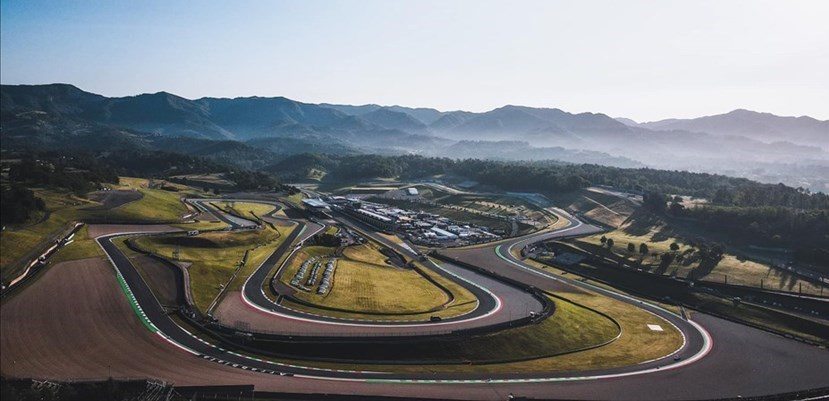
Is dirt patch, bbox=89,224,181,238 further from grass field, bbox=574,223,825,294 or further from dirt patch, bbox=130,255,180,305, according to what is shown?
grass field, bbox=574,223,825,294

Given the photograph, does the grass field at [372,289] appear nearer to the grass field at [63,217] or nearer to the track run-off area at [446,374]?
the track run-off area at [446,374]

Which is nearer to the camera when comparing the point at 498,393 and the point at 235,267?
the point at 498,393

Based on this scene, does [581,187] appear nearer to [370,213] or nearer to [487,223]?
Answer: [487,223]

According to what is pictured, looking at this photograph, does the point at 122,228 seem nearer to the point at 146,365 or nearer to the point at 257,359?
Answer: the point at 146,365

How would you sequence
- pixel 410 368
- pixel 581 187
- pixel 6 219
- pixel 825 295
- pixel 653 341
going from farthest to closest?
pixel 581 187 < pixel 825 295 < pixel 653 341 < pixel 6 219 < pixel 410 368

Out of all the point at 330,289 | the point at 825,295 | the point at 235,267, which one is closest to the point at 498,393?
the point at 330,289

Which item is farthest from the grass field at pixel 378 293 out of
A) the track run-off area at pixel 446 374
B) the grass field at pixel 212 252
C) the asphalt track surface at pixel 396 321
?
the grass field at pixel 212 252
